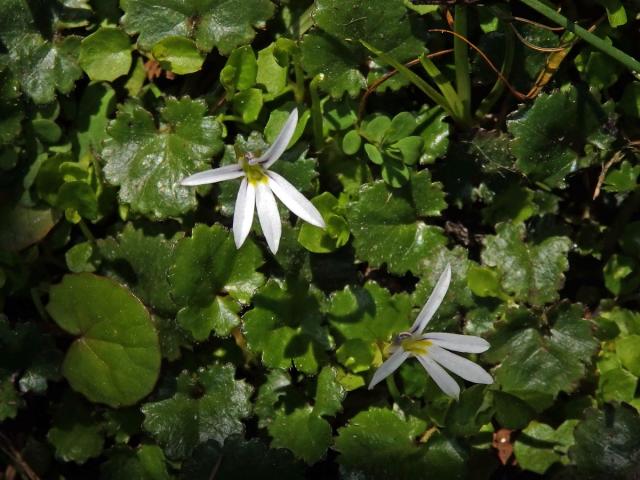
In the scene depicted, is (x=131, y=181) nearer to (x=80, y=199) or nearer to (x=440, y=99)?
(x=80, y=199)

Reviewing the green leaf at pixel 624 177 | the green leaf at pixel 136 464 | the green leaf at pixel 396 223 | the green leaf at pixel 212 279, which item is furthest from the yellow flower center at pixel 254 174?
the green leaf at pixel 624 177

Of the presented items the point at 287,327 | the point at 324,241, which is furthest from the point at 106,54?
the point at 287,327

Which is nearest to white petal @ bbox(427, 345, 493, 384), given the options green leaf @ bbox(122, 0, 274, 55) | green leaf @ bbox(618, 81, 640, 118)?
green leaf @ bbox(618, 81, 640, 118)

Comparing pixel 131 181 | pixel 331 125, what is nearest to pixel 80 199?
pixel 131 181

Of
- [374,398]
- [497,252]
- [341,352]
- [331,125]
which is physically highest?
[331,125]

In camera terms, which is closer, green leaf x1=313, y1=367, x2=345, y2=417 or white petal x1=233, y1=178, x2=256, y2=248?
white petal x1=233, y1=178, x2=256, y2=248

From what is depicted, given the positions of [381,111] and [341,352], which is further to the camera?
[381,111]

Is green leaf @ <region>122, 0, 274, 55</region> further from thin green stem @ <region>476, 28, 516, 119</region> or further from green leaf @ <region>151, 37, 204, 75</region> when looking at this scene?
thin green stem @ <region>476, 28, 516, 119</region>
